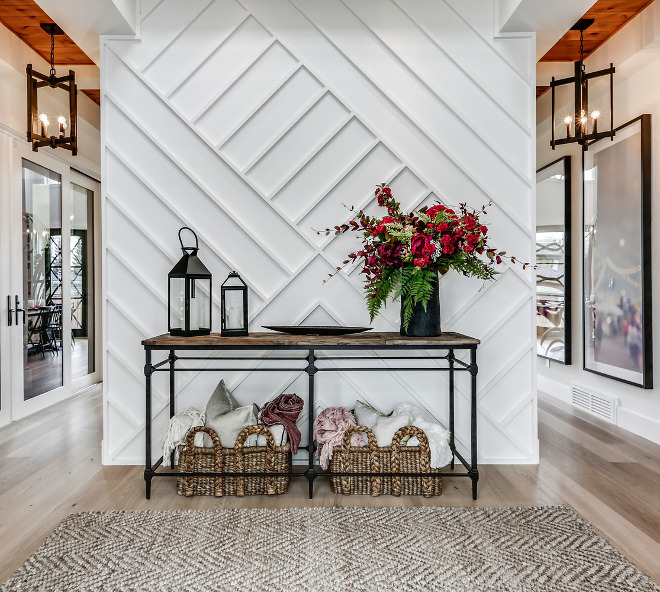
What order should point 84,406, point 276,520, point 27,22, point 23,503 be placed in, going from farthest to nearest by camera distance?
point 84,406 < point 27,22 < point 23,503 < point 276,520

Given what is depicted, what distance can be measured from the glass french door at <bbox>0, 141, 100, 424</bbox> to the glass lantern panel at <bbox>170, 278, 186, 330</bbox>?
6.75 ft

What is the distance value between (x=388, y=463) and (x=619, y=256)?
8.41 feet

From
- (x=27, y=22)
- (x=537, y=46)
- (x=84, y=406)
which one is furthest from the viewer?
(x=84, y=406)

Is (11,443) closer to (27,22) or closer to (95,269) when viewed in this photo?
(95,269)

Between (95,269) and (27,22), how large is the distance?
255 centimetres

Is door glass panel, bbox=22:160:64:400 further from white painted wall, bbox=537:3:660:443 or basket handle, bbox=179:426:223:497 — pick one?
white painted wall, bbox=537:3:660:443

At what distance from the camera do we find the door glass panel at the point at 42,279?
4012mm

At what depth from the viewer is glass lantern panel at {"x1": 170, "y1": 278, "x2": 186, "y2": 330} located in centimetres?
246

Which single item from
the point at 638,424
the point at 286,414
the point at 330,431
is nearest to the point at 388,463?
the point at 330,431

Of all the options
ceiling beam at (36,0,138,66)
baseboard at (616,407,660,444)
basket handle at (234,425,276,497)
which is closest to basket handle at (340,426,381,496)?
basket handle at (234,425,276,497)

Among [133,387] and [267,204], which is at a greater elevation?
[267,204]

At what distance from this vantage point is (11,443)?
317 cm

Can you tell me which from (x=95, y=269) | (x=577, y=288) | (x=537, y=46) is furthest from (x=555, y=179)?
(x=95, y=269)

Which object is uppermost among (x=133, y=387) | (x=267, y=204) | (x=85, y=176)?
(x=85, y=176)
